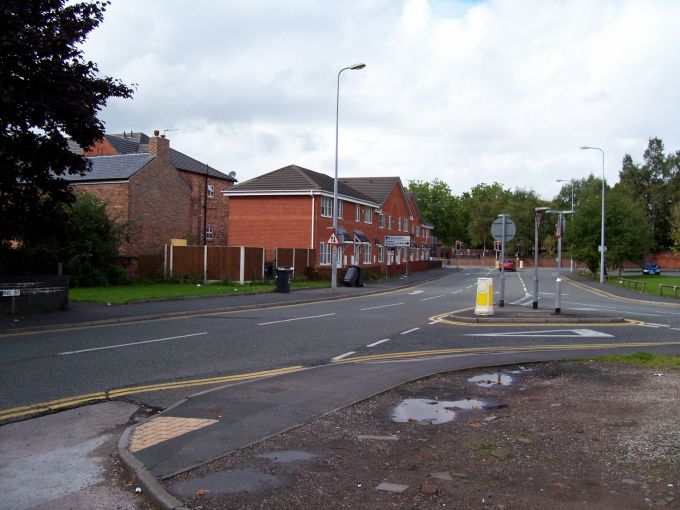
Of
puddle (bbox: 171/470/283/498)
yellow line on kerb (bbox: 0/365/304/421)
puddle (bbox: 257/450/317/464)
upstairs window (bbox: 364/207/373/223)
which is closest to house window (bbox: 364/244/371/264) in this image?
upstairs window (bbox: 364/207/373/223)

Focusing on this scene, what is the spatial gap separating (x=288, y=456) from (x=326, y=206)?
39.1m

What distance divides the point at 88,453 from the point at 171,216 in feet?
119

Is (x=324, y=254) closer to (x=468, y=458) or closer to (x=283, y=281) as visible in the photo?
(x=283, y=281)

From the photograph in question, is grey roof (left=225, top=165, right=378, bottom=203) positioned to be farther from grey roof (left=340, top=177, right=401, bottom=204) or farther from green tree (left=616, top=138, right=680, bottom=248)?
green tree (left=616, top=138, right=680, bottom=248)

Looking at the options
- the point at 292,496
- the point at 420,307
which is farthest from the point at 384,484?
the point at 420,307

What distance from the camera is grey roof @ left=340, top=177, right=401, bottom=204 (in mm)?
58162

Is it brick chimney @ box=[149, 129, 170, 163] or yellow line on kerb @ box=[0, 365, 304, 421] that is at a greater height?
brick chimney @ box=[149, 129, 170, 163]

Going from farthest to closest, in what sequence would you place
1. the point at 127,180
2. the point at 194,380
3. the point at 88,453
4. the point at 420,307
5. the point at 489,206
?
the point at 489,206, the point at 127,180, the point at 420,307, the point at 194,380, the point at 88,453

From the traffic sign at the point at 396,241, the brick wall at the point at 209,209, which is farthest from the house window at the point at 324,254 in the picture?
the brick wall at the point at 209,209

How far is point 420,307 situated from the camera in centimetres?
2305

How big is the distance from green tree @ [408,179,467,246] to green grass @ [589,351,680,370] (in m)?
105

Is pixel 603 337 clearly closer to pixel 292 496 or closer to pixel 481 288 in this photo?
pixel 481 288

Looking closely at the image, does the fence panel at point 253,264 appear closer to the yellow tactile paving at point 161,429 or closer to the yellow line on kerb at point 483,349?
the yellow line on kerb at point 483,349

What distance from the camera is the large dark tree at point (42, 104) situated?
→ 13445 mm
